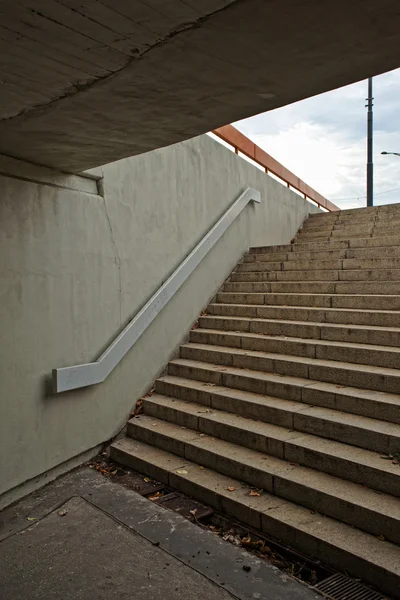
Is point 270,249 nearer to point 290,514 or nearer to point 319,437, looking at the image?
point 319,437

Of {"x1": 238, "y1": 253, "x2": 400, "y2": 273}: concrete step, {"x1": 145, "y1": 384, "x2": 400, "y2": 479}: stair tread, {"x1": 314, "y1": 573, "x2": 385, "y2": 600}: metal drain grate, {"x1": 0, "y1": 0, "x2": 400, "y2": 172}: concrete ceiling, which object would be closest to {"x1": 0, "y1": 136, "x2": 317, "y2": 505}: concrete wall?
{"x1": 238, "y1": 253, "x2": 400, "y2": 273}: concrete step

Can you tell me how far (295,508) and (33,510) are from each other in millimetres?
2278

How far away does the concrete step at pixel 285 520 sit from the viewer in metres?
2.91

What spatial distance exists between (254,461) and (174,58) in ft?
11.0

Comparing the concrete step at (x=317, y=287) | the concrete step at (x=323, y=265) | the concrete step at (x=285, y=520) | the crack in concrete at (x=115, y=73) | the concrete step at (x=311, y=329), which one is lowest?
the concrete step at (x=285, y=520)

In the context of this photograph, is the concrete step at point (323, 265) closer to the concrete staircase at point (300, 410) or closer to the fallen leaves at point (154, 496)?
the concrete staircase at point (300, 410)

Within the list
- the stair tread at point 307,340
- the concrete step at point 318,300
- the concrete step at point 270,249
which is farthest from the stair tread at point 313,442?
the concrete step at point 270,249

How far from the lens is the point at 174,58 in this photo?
223 centimetres

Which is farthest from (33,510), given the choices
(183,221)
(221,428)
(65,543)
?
(183,221)

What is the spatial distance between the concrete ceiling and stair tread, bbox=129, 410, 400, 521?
9.20ft

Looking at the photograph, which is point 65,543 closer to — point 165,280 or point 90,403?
point 90,403

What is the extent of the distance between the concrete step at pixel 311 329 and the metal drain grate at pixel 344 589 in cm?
239

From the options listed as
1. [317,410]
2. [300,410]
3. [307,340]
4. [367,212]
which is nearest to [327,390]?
[317,410]

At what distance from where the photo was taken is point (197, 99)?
2752 mm
